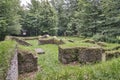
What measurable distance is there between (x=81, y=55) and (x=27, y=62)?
2.72 meters

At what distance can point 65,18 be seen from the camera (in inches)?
1468

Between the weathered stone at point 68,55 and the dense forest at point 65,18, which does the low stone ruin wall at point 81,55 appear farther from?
the dense forest at point 65,18

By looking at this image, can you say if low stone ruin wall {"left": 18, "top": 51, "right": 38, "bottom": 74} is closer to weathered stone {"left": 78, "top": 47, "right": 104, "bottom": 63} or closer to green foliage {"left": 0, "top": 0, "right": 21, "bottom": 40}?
weathered stone {"left": 78, "top": 47, "right": 104, "bottom": 63}

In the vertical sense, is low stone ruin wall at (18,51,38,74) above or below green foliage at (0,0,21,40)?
below

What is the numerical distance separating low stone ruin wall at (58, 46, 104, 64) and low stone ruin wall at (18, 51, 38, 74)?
1.75m

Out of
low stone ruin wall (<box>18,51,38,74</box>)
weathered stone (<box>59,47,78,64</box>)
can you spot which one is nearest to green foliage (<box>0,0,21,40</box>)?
weathered stone (<box>59,47,78,64</box>)

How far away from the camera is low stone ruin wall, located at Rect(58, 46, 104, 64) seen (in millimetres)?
10039

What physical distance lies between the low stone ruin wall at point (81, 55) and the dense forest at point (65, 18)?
8440 mm

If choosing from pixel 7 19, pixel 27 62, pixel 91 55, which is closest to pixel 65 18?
pixel 7 19

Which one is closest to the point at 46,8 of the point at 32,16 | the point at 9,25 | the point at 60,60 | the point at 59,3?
the point at 32,16

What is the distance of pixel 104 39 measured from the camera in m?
20.1

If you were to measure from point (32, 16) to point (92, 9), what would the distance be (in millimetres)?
13637

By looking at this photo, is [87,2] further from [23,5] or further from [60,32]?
[23,5]

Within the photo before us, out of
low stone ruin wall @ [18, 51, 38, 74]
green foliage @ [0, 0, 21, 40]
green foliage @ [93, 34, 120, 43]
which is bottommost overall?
green foliage @ [93, 34, 120, 43]
